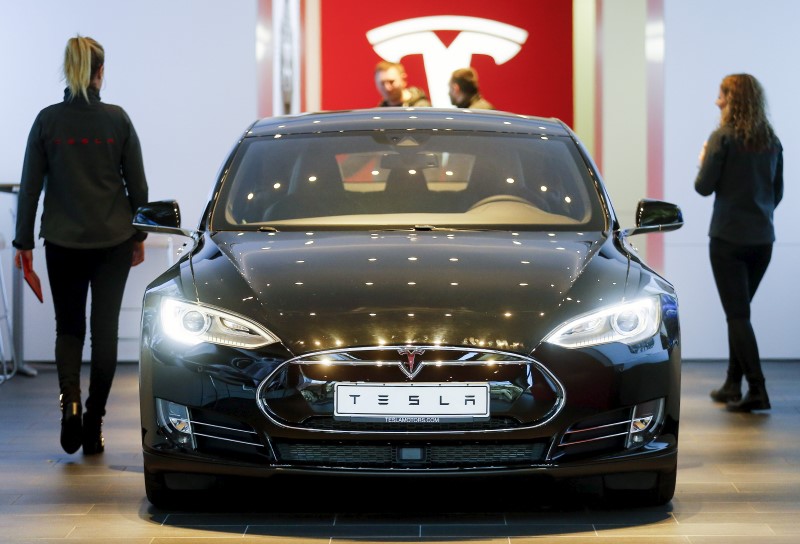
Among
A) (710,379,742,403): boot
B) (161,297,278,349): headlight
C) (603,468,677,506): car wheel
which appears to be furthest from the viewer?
(710,379,742,403): boot

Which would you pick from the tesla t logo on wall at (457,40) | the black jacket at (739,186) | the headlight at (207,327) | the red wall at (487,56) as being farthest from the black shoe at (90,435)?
the tesla t logo on wall at (457,40)

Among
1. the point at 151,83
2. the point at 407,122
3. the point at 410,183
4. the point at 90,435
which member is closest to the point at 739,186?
the point at 407,122

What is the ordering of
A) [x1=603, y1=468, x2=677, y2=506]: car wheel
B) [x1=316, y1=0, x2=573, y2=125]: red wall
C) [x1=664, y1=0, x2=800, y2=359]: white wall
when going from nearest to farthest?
[x1=603, y1=468, x2=677, y2=506]: car wheel, [x1=664, y1=0, x2=800, y2=359]: white wall, [x1=316, y1=0, x2=573, y2=125]: red wall

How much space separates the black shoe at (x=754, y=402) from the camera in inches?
274

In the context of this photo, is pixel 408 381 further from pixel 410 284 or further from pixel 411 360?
pixel 410 284

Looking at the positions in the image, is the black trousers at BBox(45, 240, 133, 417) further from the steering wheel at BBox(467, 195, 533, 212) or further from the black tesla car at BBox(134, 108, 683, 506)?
the steering wheel at BBox(467, 195, 533, 212)

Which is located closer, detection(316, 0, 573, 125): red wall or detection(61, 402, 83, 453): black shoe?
detection(61, 402, 83, 453): black shoe

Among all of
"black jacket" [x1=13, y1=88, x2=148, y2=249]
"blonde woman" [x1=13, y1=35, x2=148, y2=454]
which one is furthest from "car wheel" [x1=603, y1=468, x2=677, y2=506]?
"black jacket" [x1=13, y1=88, x2=148, y2=249]

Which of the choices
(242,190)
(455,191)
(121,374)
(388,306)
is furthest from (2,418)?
(388,306)

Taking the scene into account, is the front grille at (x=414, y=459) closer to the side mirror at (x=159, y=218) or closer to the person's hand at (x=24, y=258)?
the side mirror at (x=159, y=218)

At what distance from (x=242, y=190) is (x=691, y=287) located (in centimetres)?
486

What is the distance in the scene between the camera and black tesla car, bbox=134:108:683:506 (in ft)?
A: 13.1

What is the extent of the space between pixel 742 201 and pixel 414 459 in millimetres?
3485

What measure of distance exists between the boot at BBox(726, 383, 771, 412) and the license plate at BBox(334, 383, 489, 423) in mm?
3287
